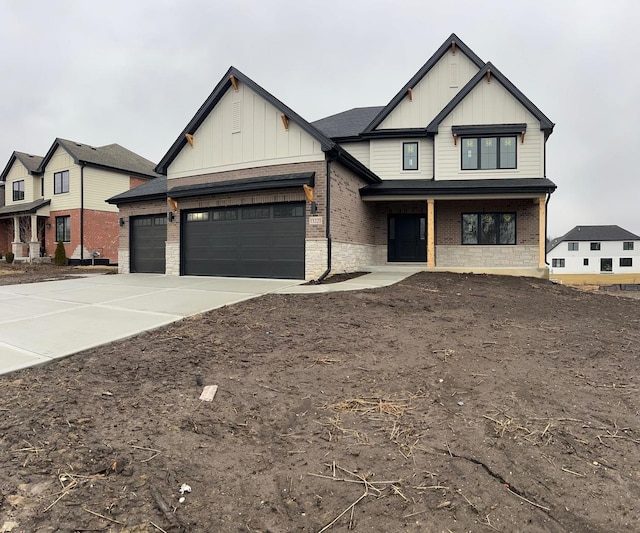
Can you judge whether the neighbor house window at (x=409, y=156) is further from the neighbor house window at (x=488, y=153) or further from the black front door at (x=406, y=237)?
the black front door at (x=406, y=237)

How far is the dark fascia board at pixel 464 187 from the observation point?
13.9 metres

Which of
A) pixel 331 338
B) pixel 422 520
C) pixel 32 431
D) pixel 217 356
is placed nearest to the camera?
pixel 422 520

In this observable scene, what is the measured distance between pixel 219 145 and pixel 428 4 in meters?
10.7

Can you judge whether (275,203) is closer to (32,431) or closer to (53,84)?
(32,431)

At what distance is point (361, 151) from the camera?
17.3m

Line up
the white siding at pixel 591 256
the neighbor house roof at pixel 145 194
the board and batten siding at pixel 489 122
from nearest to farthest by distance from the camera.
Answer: the board and batten siding at pixel 489 122
the neighbor house roof at pixel 145 194
the white siding at pixel 591 256

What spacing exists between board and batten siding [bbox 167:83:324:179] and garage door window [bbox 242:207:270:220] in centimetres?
160

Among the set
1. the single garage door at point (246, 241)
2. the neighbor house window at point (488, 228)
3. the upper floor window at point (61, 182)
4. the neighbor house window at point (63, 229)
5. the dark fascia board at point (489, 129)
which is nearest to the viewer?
the single garage door at point (246, 241)

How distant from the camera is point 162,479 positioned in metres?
2.37

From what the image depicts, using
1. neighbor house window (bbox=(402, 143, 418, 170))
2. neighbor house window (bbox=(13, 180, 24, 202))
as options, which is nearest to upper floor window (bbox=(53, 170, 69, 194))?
neighbor house window (bbox=(13, 180, 24, 202))

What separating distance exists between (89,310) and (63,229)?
23.1 metres

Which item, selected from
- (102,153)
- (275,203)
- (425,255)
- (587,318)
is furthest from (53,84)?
(587,318)

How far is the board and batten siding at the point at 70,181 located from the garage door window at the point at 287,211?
Answer: 1936 cm

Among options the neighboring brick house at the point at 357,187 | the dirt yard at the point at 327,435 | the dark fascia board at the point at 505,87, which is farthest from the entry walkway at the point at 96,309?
the dark fascia board at the point at 505,87
